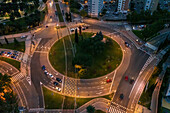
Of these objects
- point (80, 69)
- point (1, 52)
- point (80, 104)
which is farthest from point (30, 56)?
point (80, 104)

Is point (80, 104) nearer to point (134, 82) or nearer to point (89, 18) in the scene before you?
point (134, 82)

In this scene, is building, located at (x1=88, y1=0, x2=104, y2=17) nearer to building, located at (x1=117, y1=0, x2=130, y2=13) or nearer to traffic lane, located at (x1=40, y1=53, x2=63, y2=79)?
building, located at (x1=117, y1=0, x2=130, y2=13)

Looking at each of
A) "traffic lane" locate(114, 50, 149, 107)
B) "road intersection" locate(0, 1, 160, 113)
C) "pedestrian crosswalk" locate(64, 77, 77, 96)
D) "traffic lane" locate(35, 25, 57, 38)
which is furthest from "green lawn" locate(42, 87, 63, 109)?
"traffic lane" locate(35, 25, 57, 38)

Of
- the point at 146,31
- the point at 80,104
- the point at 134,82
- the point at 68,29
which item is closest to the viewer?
the point at 80,104

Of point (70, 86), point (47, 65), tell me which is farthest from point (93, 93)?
point (47, 65)

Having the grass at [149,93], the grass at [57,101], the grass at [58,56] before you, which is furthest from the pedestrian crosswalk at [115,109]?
the grass at [58,56]

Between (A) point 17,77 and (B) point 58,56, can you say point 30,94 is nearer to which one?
(A) point 17,77

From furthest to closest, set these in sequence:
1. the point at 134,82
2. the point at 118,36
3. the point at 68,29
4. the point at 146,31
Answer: the point at 68,29 < the point at 118,36 < the point at 146,31 < the point at 134,82
